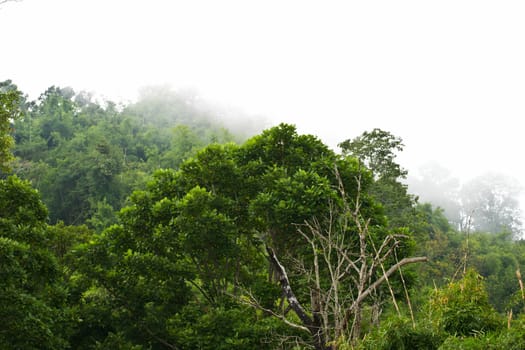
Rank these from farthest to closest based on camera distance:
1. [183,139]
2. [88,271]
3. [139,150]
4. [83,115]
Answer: [83,115] < [139,150] < [183,139] < [88,271]

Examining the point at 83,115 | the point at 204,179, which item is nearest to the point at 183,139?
the point at 83,115

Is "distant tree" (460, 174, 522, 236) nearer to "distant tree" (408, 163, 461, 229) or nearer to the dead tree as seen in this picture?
"distant tree" (408, 163, 461, 229)

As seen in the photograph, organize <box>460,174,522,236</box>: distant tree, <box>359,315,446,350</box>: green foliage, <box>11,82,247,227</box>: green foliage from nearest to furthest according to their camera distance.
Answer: <box>359,315,446,350</box>: green foliage
<box>11,82,247,227</box>: green foliage
<box>460,174,522,236</box>: distant tree

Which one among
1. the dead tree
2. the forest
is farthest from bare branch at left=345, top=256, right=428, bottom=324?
the forest

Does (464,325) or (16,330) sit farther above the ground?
(464,325)

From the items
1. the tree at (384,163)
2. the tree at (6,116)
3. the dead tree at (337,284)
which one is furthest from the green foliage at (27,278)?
the tree at (384,163)

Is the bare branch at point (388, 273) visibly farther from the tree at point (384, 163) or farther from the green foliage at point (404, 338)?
the tree at point (384, 163)

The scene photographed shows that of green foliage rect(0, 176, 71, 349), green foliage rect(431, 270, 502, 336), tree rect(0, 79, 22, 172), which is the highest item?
tree rect(0, 79, 22, 172)

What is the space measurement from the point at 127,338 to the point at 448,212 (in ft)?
301

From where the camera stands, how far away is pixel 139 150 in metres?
64.6

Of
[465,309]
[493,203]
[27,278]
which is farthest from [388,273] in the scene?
[493,203]

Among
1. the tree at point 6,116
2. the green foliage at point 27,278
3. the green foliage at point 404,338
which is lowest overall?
the green foliage at point 27,278

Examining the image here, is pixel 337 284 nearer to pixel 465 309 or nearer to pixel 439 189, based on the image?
pixel 465 309

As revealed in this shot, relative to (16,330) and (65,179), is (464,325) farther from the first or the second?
(65,179)
